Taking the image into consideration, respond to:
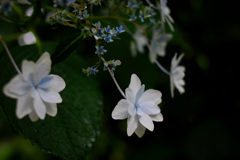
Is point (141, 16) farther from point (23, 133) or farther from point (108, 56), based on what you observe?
point (23, 133)

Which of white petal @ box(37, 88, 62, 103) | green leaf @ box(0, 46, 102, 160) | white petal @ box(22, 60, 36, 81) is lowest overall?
green leaf @ box(0, 46, 102, 160)

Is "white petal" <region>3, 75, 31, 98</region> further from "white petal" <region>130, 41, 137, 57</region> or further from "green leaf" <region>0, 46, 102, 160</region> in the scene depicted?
"white petal" <region>130, 41, 137, 57</region>

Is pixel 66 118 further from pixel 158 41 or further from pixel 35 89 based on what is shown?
pixel 158 41

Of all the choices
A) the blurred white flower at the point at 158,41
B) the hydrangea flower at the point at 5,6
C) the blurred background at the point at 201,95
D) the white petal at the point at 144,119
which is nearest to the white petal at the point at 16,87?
the hydrangea flower at the point at 5,6

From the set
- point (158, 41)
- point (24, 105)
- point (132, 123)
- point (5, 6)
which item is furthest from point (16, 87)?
point (158, 41)

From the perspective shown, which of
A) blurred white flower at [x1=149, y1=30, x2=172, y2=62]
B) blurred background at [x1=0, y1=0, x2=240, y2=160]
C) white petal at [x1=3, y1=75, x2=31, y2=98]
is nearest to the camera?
white petal at [x1=3, y1=75, x2=31, y2=98]

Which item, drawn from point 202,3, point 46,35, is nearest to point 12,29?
point 46,35

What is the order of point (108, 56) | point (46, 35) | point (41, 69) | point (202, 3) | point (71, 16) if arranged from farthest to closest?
point (202, 3) < point (46, 35) < point (108, 56) < point (71, 16) < point (41, 69)

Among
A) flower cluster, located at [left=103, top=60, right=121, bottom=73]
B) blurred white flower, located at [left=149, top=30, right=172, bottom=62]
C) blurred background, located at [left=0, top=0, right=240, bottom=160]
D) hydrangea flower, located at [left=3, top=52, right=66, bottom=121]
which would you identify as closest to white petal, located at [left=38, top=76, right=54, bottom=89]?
hydrangea flower, located at [left=3, top=52, right=66, bottom=121]
